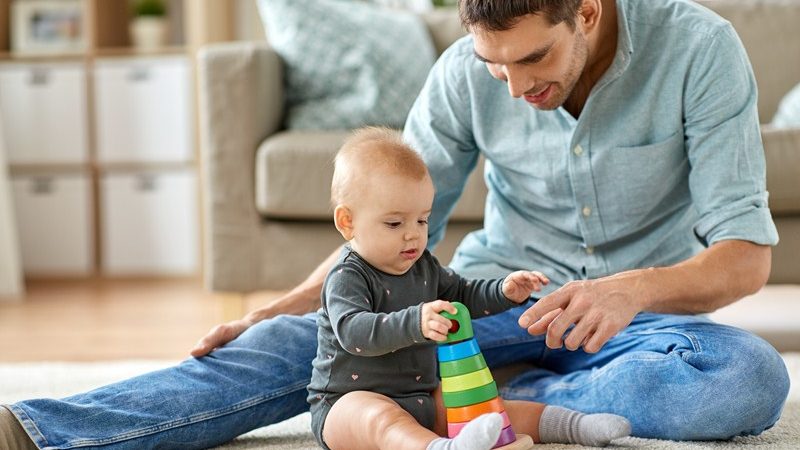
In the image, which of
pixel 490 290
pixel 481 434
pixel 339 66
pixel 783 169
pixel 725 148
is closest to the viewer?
pixel 481 434

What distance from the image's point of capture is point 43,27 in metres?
3.94

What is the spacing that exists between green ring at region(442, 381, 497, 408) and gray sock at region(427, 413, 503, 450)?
62 millimetres

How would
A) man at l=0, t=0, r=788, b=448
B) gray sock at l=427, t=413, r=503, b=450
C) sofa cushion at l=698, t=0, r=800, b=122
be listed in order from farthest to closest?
sofa cushion at l=698, t=0, r=800, b=122 → man at l=0, t=0, r=788, b=448 → gray sock at l=427, t=413, r=503, b=450

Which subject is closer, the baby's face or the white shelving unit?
the baby's face

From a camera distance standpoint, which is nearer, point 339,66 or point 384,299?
point 384,299

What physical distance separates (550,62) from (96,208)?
9.08 ft

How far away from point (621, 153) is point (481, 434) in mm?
580

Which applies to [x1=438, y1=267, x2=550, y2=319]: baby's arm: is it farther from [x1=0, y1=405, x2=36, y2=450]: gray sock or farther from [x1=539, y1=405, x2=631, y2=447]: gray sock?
[x1=0, y1=405, x2=36, y2=450]: gray sock

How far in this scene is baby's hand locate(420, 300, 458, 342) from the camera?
3.68ft

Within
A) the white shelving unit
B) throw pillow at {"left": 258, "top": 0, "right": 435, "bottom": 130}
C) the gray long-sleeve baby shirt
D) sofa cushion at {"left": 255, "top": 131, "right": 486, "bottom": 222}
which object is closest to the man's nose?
the gray long-sleeve baby shirt

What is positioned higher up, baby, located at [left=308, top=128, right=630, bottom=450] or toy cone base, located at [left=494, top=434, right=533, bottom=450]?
baby, located at [left=308, top=128, right=630, bottom=450]

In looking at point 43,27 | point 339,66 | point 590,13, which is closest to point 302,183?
point 339,66

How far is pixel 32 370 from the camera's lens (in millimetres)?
2172

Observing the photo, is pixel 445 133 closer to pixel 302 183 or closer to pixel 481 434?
pixel 481 434
